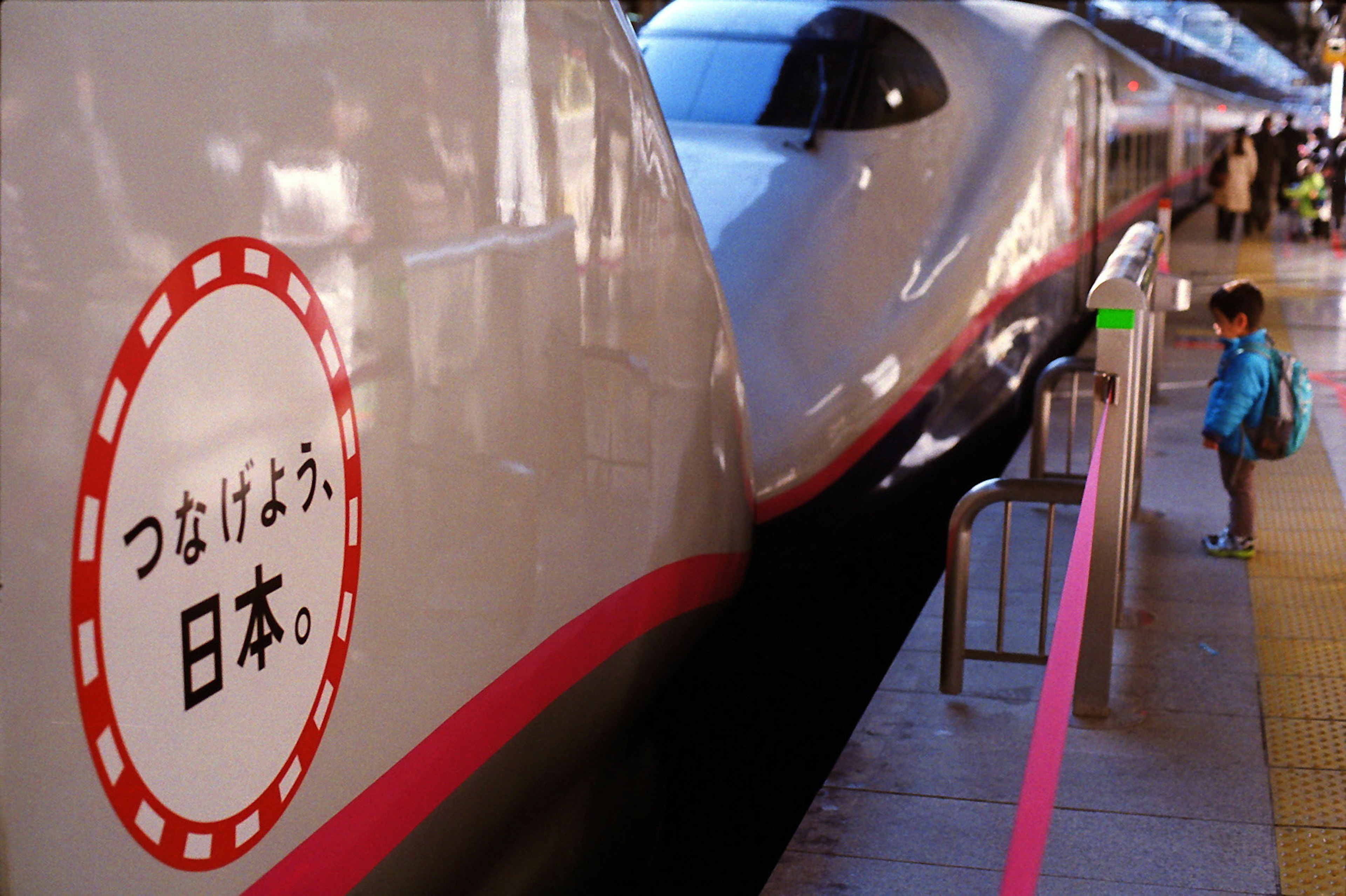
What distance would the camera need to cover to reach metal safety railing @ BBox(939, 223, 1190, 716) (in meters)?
3.18

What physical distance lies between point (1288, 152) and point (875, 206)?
15.1m

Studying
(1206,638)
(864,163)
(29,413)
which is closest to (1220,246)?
(864,163)

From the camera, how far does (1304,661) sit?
3.88m

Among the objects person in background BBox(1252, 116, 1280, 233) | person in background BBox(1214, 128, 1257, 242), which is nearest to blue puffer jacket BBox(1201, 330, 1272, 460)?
person in background BBox(1214, 128, 1257, 242)

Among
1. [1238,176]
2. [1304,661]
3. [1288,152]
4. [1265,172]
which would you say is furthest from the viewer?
[1288,152]

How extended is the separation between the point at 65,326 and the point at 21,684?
0.31 meters

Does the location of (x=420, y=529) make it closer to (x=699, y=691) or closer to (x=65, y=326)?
(x=65, y=326)

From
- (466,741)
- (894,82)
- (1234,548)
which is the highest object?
(894,82)

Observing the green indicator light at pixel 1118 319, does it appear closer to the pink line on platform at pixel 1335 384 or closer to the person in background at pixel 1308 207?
the pink line on platform at pixel 1335 384

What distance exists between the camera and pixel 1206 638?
4.03 m

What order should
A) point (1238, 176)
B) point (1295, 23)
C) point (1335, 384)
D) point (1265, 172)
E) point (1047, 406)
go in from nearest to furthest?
1. point (1047, 406)
2. point (1335, 384)
3. point (1238, 176)
4. point (1265, 172)
5. point (1295, 23)

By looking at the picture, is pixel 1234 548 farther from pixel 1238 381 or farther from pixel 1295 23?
pixel 1295 23

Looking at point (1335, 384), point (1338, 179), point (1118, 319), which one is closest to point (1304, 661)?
point (1118, 319)

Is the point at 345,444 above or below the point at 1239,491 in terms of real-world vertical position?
above
